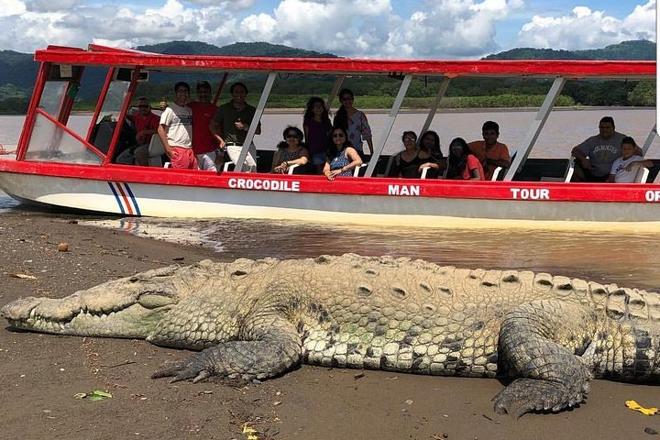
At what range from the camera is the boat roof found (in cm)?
1026

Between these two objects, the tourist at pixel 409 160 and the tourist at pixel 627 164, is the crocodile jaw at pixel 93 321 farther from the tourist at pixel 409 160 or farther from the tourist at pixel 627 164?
the tourist at pixel 627 164

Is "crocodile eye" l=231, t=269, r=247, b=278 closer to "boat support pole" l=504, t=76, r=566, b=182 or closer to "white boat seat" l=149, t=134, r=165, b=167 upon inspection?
"boat support pole" l=504, t=76, r=566, b=182

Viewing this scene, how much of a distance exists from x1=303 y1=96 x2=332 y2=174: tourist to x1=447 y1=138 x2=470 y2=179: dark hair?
185 cm

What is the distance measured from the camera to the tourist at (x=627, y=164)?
10.5m

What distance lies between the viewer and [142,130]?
12.1 m

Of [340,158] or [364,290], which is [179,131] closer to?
[340,158]

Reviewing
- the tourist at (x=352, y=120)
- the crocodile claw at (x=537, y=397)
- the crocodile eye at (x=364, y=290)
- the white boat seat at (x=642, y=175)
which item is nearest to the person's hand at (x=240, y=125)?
the tourist at (x=352, y=120)

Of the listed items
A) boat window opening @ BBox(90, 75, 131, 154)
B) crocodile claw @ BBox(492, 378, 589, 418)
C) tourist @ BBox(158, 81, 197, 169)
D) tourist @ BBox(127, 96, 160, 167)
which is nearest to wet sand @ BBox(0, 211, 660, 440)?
crocodile claw @ BBox(492, 378, 589, 418)

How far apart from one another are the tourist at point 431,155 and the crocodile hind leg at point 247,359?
6375mm

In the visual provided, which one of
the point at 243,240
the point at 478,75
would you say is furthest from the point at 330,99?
the point at 243,240

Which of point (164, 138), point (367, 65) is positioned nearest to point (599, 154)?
point (367, 65)

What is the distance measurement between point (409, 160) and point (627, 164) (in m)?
2.97

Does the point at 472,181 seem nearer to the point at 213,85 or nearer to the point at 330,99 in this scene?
the point at 330,99

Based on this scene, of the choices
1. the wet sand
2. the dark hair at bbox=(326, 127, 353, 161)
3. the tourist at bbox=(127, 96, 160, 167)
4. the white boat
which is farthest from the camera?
the tourist at bbox=(127, 96, 160, 167)
